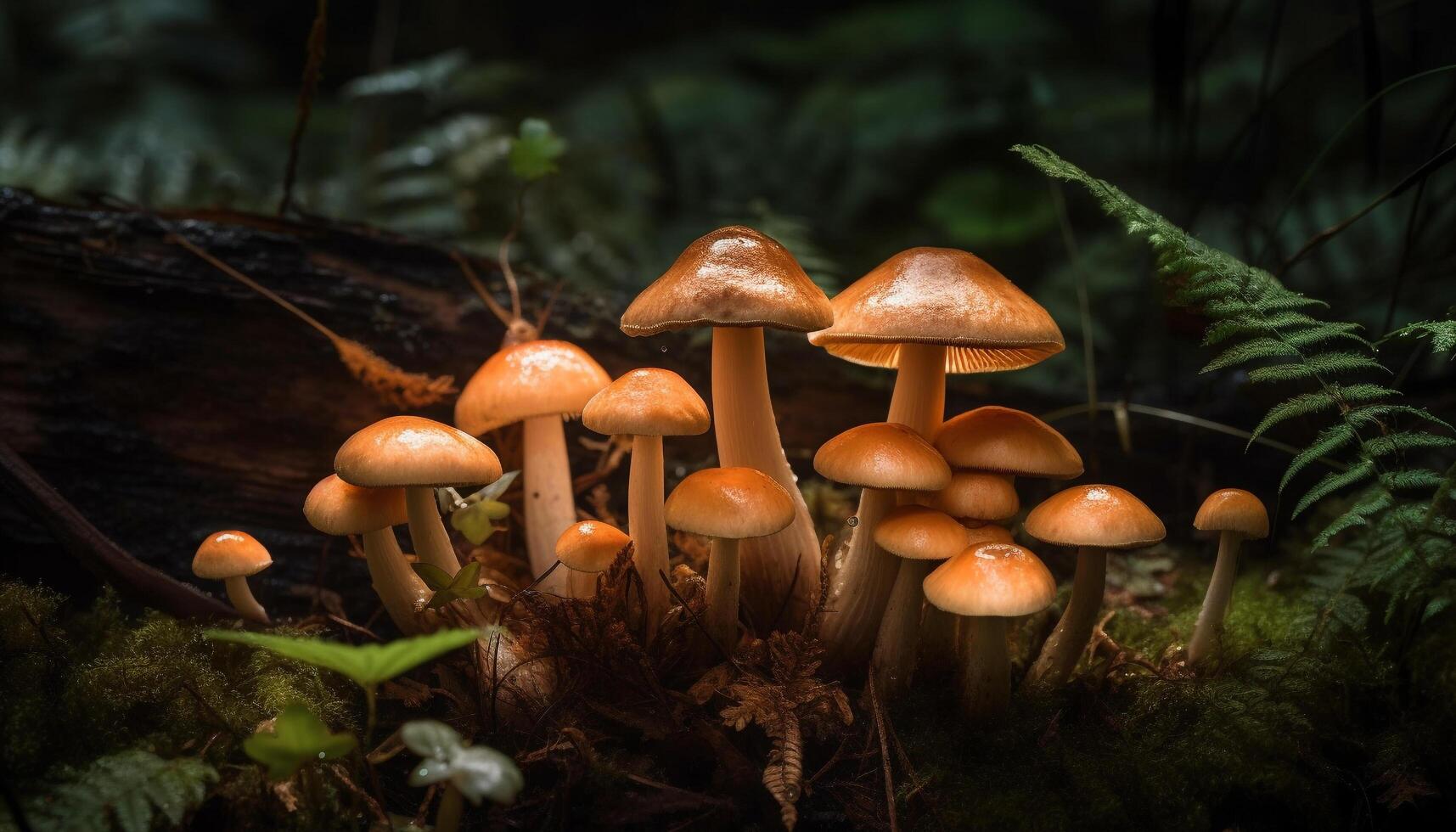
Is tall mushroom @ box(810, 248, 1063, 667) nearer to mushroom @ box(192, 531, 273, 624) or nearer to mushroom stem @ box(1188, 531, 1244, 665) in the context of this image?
mushroom stem @ box(1188, 531, 1244, 665)

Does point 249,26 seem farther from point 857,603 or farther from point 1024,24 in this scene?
point 857,603

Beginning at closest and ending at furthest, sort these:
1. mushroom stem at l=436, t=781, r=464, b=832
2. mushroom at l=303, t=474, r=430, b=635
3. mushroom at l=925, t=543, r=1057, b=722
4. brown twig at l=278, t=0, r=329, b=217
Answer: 1. mushroom stem at l=436, t=781, r=464, b=832
2. mushroom at l=925, t=543, r=1057, b=722
3. mushroom at l=303, t=474, r=430, b=635
4. brown twig at l=278, t=0, r=329, b=217

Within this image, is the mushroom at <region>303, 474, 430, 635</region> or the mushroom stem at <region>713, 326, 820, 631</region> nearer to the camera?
the mushroom at <region>303, 474, 430, 635</region>

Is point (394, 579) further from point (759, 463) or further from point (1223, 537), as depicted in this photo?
point (1223, 537)

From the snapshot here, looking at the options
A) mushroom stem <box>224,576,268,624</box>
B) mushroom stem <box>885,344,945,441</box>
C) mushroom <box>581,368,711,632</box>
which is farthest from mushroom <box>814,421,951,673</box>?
mushroom stem <box>224,576,268,624</box>

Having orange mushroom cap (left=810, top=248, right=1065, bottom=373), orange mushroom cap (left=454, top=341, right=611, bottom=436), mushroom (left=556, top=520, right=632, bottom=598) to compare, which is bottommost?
mushroom (left=556, top=520, right=632, bottom=598)

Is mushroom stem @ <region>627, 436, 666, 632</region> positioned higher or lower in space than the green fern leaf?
lower

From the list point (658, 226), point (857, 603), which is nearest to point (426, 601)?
point (857, 603)
